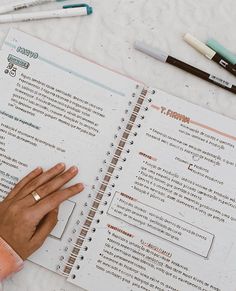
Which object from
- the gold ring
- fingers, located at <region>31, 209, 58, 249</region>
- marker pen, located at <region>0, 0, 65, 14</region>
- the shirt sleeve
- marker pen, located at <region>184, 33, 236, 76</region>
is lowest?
the shirt sleeve

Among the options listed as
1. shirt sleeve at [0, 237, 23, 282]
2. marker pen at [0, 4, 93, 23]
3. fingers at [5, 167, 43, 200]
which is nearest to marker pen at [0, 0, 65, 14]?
marker pen at [0, 4, 93, 23]

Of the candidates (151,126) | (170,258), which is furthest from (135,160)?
(170,258)

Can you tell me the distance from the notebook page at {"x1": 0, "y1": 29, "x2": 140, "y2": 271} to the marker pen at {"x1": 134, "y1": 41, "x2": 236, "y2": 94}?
6cm

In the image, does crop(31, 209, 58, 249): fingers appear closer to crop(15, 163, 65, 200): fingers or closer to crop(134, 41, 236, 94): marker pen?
crop(15, 163, 65, 200): fingers

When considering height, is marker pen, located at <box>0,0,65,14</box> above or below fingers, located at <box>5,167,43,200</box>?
above

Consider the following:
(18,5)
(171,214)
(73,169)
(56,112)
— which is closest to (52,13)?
(18,5)

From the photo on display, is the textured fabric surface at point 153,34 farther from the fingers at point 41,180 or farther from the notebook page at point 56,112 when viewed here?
the fingers at point 41,180

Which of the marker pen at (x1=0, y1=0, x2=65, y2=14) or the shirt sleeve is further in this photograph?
the marker pen at (x1=0, y1=0, x2=65, y2=14)

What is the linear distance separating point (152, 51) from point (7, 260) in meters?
0.42

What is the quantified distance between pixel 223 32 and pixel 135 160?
279mm

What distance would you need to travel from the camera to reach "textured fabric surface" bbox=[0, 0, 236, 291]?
2.41ft

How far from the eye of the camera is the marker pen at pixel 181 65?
72 cm

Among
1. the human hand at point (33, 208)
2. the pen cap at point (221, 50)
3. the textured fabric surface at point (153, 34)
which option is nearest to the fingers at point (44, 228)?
the human hand at point (33, 208)

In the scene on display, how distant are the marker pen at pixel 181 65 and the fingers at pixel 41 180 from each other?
25 cm
